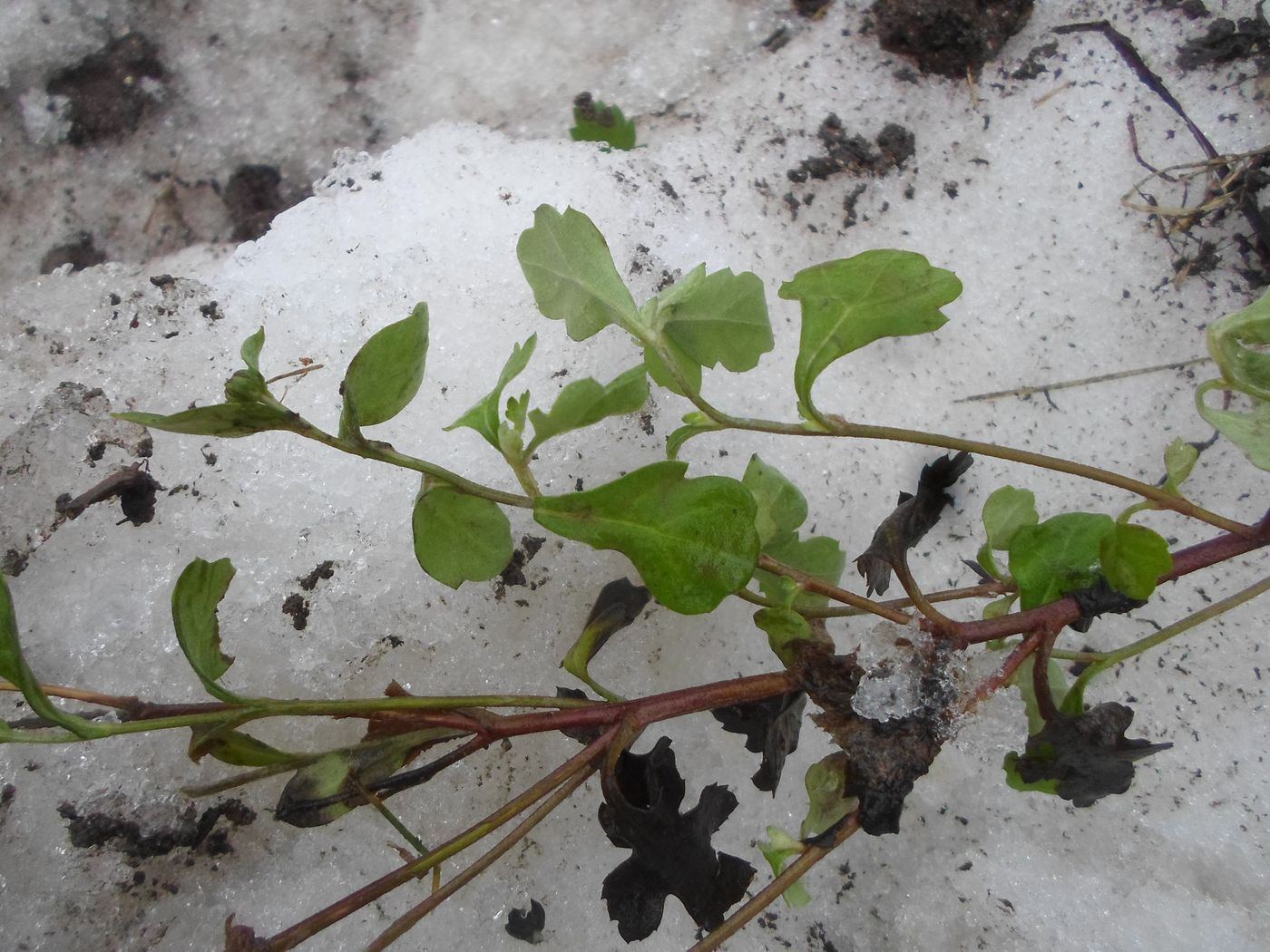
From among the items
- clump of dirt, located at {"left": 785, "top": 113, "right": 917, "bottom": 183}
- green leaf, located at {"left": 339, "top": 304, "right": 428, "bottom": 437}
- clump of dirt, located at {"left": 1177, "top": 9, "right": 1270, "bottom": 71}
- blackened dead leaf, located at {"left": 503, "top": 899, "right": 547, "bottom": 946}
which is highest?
green leaf, located at {"left": 339, "top": 304, "right": 428, "bottom": 437}

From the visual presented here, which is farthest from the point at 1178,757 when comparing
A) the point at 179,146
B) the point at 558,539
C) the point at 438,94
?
the point at 179,146

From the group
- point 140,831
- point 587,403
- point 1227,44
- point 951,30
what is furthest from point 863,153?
point 140,831

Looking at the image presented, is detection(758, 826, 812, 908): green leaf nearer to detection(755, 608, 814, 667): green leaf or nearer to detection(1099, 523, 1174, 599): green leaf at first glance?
detection(755, 608, 814, 667): green leaf

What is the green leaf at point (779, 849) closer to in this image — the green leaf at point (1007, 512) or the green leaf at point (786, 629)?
the green leaf at point (786, 629)

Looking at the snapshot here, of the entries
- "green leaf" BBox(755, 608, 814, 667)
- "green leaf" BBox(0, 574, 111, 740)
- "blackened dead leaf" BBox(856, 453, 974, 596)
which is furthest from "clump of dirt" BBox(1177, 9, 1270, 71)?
"green leaf" BBox(0, 574, 111, 740)

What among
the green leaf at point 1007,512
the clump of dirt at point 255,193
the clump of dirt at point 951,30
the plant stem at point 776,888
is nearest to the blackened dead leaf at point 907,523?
the green leaf at point 1007,512
